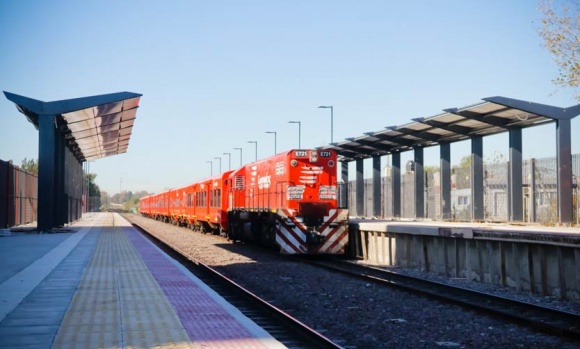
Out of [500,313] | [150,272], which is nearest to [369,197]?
[150,272]

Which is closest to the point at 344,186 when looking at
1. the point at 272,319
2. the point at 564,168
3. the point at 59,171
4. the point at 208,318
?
the point at 59,171

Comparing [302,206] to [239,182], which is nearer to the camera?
[302,206]

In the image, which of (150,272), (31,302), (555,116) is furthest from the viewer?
(555,116)

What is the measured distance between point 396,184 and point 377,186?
1292 millimetres

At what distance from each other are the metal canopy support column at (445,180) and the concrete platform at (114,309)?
14501 millimetres

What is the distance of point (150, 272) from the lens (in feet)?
51.4

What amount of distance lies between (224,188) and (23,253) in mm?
12412

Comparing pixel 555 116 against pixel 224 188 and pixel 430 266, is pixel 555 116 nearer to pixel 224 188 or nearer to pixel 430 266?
pixel 430 266

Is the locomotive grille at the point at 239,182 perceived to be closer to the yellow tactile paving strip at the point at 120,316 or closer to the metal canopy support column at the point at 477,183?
the metal canopy support column at the point at 477,183

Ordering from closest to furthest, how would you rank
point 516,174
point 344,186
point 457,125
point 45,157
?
point 516,174 → point 457,125 → point 45,157 → point 344,186

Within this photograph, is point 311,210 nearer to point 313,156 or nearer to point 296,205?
point 296,205

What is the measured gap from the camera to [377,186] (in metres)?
32.7

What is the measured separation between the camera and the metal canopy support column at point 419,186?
2975 cm

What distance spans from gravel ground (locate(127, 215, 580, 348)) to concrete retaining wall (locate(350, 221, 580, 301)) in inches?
16.9
